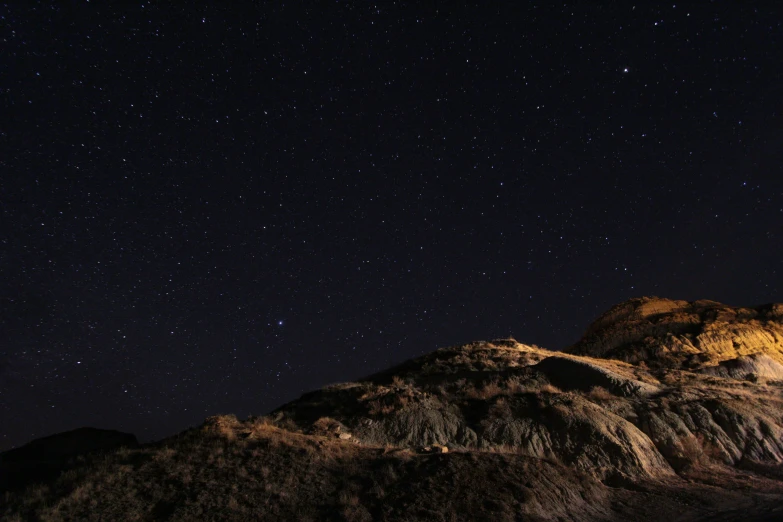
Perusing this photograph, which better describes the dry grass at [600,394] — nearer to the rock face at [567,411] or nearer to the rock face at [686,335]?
the rock face at [567,411]

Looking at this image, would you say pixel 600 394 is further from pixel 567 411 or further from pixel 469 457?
pixel 469 457

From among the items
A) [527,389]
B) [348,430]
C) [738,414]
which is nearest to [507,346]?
[527,389]

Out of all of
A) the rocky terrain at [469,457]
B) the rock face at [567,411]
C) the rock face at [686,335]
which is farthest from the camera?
the rock face at [686,335]

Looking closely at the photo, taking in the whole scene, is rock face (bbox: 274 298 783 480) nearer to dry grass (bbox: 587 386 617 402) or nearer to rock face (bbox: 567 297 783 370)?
dry grass (bbox: 587 386 617 402)

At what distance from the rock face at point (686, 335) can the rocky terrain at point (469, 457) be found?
928 centimetres

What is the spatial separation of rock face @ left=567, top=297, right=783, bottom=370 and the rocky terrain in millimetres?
9281

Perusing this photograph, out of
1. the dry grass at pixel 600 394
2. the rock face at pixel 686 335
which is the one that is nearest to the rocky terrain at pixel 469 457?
the dry grass at pixel 600 394

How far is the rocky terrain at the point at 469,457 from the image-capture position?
42.0 feet

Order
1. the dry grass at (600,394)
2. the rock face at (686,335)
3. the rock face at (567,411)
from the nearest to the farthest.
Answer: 1. the rock face at (567,411)
2. the dry grass at (600,394)
3. the rock face at (686,335)

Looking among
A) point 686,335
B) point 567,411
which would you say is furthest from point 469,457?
point 686,335

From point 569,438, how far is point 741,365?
896 inches

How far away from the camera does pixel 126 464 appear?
15.0m

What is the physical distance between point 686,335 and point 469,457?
32571mm

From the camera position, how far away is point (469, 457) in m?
15.2
